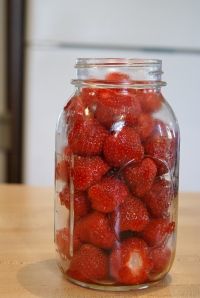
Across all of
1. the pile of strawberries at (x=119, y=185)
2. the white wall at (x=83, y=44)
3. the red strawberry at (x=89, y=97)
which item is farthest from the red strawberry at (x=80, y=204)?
the white wall at (x=83, y=44)

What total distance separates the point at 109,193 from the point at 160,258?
0.11 m

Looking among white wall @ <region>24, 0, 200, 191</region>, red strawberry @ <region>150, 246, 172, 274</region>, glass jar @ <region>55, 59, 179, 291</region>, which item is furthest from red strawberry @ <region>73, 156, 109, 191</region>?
white wall @ <region>24, 0, 200, 191</region>

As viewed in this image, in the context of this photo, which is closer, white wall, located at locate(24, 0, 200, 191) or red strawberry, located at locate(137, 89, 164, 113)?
red strawberry, located at locate(137, 89, 164, 113)

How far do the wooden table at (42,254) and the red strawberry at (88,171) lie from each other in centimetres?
13

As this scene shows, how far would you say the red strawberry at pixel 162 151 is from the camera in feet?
2.15

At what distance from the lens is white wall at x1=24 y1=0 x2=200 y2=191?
1.97 meters

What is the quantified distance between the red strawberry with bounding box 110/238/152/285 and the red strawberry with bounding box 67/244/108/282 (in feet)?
0.03

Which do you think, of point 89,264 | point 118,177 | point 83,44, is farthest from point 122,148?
point 83,44

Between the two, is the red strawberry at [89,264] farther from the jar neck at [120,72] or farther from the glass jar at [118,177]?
the jar neck at [120,72]

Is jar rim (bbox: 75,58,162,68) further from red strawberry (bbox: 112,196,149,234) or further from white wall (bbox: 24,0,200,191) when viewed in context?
white wall (bbox: 24,0,200,191)

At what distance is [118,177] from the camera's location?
2.11 ft

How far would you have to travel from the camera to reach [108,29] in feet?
6.54

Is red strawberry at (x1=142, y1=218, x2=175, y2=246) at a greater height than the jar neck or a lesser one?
lesser

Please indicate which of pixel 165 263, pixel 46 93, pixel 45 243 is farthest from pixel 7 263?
pixel 46 93
